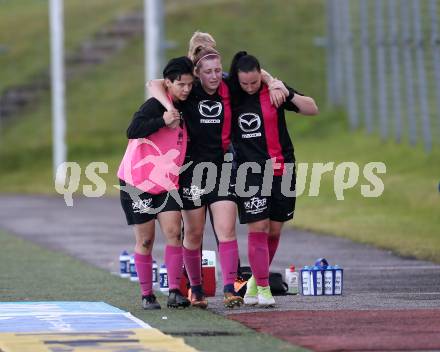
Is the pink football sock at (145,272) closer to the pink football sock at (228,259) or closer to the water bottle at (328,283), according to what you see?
the pink football sock at (228,259)

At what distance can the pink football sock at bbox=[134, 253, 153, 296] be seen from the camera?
1292 cm

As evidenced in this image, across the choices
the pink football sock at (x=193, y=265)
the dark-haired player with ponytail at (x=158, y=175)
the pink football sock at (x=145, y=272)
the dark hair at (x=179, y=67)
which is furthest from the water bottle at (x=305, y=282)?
the dark hair at (x=179, y=67)

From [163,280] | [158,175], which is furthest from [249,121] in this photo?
[163,280]

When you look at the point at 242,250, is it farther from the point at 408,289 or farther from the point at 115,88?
the point at 115,88

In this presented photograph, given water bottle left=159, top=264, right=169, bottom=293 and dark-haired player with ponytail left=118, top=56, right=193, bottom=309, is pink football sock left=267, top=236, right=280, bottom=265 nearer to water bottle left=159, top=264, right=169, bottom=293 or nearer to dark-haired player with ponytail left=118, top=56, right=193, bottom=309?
dark-haired player with ponytail left=118, top=56, right=193, bottom=309

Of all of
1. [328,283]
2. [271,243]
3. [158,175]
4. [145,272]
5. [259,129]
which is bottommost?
[328,283]

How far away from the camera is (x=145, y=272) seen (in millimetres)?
13039

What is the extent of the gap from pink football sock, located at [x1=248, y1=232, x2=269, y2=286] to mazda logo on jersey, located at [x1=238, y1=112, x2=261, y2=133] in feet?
2.90

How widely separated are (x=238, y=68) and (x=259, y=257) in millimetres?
1584

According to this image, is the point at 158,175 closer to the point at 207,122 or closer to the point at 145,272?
the point at 207,122

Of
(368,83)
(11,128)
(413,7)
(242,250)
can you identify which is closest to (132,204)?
(242,250)

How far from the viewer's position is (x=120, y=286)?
50.6 ft

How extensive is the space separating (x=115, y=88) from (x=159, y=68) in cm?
1585

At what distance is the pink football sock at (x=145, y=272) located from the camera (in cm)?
1292
